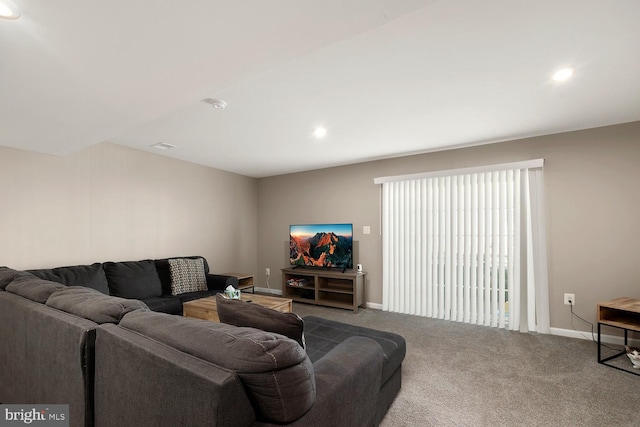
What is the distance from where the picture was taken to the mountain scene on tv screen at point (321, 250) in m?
4.68

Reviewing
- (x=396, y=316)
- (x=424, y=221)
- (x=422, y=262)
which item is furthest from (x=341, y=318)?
(x=424, y=221)

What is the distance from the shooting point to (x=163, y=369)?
96 centimetres

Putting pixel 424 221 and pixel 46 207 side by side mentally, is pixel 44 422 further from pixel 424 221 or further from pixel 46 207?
pixel 424 221

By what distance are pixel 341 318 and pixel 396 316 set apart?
81 centimetres

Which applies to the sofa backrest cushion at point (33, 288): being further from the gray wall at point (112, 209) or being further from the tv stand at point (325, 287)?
the tv stand at point (325, 287)

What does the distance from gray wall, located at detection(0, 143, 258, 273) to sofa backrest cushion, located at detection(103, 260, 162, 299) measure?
377 mm

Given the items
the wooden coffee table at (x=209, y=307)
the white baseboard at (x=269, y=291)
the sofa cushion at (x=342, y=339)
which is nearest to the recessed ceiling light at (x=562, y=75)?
the sofa cushion at (x=342, y=339)

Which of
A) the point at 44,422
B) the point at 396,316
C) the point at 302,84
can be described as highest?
the point at 302,84

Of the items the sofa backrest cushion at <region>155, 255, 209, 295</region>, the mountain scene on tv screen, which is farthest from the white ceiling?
the mountain scene on tv screen

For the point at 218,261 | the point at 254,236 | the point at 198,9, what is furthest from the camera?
the point at 254,236

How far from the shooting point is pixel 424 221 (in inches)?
165

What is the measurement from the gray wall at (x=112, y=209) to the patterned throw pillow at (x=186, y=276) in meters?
0.54

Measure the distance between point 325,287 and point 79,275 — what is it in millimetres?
3173

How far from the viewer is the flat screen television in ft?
15.4
